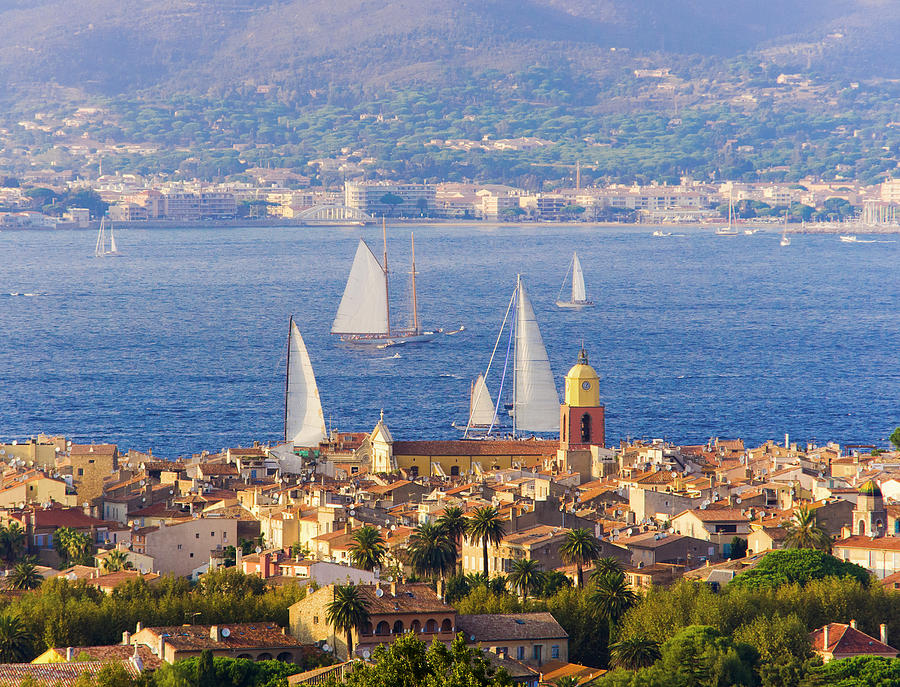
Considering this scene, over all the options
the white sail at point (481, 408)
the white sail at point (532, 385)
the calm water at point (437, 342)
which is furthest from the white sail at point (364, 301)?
the white sail at point (481, 408)

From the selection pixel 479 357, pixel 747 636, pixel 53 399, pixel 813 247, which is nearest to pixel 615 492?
pixel 747 636

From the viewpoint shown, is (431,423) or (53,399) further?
(53,399)

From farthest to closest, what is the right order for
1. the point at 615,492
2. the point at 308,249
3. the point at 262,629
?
1. the point at 308,249
2. the point at 615,492
3. the point at 262,629

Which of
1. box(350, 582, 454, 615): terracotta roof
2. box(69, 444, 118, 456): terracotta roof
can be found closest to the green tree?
box(350, 582, 454, 615): terracotta roof

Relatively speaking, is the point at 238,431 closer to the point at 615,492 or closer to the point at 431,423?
the point at 431,423

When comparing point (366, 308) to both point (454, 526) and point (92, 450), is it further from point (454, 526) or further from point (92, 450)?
point (454, 526)
